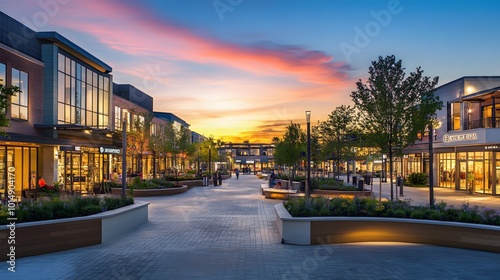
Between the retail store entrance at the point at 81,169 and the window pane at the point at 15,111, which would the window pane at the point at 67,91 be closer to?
the retail store entrance at the point at 81,169

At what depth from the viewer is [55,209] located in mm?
11320

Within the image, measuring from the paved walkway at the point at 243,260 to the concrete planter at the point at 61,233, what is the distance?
28cm

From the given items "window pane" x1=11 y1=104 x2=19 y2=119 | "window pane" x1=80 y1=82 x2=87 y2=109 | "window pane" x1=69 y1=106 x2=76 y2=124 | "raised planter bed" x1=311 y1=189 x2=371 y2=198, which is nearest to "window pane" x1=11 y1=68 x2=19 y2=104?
"window pane" x1=11 y1=104 x2=19 y2=119

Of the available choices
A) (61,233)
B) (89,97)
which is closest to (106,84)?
(89,97)

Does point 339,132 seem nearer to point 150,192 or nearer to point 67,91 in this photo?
point 150,192

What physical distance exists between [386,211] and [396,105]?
5.57m

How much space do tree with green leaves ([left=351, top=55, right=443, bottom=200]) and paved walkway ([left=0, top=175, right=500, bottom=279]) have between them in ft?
20.3

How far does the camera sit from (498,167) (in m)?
29.5

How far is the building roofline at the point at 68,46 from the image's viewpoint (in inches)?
1091

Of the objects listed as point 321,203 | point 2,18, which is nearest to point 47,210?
point 321,203

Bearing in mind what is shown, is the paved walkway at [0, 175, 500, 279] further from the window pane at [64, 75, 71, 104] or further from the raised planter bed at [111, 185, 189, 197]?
the window pane at [64, 75, 71, 104]

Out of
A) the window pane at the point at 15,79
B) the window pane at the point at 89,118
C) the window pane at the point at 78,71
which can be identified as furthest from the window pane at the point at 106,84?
the window pane at the point at 15,79

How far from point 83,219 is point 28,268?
7.72 feet

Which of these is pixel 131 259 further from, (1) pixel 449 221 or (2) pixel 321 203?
(1) pixel 449 221
